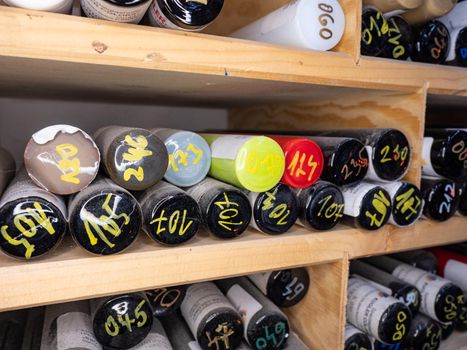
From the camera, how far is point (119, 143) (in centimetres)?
42

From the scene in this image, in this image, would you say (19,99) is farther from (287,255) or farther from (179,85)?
(287,255)

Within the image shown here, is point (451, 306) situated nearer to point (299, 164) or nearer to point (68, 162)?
point (299, 164)

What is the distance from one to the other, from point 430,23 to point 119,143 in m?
0.62

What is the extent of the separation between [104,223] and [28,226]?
0.08 m

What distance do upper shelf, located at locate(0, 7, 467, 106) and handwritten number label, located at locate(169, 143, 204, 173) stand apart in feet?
0.32

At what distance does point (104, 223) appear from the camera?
397 millimetres

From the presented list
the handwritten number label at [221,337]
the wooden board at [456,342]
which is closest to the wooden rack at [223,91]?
the handwritten number label at [221,337]

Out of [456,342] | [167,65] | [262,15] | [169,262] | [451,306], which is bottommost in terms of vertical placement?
[456,342]

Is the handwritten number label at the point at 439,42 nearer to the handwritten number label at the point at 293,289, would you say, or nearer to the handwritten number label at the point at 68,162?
the handwritten number label at the point at 293,289

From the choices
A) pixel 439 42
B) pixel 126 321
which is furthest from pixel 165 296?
pixel 439 42

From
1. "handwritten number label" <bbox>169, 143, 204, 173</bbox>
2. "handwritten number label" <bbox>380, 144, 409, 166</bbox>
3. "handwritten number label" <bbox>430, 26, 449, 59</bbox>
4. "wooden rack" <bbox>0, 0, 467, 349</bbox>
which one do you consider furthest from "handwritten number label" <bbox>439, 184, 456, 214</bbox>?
"handwritten number label" <bbox>169, 143, 204, 173</bbox>

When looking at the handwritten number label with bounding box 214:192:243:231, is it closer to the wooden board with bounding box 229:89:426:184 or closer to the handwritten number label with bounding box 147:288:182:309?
the handwritten number label with bounding box 147:288:182:309

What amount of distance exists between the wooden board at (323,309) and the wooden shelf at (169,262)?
50 millimetres

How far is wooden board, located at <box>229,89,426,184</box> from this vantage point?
0.62 metres
